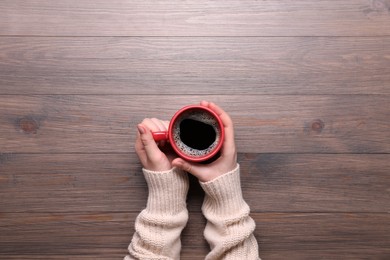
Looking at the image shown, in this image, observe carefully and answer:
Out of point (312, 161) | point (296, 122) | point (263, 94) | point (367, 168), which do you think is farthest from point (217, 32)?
point (367, 168)

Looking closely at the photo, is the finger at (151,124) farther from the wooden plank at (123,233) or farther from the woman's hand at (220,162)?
the wooden plank at (123,233)

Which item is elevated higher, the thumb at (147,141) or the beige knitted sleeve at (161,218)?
the thumb at (147,141)

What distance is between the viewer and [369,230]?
3.86ft

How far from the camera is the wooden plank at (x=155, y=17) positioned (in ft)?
3.83

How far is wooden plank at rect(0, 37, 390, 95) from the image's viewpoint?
1.16 metres

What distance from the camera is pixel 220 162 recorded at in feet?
3.56

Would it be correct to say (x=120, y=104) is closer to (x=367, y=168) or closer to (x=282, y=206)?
(x=282, y=206)

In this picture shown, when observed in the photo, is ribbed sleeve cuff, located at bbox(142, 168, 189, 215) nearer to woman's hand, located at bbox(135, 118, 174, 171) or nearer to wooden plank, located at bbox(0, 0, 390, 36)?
woman's hand, located at bbox(135, 118, 174, 171)

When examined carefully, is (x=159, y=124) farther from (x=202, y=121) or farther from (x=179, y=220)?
(x=179, y=220)

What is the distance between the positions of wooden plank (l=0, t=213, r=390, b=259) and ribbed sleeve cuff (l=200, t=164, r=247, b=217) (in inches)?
4.3

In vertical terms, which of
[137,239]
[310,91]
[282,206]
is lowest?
[137,239]

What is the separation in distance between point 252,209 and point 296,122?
0.24 m

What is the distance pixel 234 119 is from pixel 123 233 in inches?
15.5

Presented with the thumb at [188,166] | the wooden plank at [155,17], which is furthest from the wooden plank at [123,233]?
the wooden plank at [155,17]
